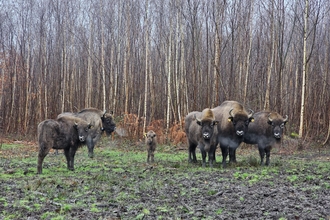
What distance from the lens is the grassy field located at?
668 cm

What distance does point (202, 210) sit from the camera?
6934mm

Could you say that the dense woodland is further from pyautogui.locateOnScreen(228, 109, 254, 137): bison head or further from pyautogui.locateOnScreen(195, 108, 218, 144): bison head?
pyautogui.locateOnScreen(195, 108, 218, 144): bison head

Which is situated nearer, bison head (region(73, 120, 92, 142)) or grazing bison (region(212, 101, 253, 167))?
bison head (region(73, 120, 92, 142))

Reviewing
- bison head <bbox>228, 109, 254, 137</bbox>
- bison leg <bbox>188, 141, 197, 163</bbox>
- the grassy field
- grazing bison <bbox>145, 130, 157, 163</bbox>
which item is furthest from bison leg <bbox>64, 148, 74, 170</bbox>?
bison head <bbox>228, 109, 254, 137</bbox>

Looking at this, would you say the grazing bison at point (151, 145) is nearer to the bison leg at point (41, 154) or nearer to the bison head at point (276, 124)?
the bison head at point (276, 124)

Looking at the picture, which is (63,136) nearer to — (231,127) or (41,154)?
(41,154)

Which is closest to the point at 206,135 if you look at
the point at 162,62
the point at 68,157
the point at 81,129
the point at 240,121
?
the point at 240,121

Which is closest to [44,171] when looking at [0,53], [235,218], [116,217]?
[116,217]

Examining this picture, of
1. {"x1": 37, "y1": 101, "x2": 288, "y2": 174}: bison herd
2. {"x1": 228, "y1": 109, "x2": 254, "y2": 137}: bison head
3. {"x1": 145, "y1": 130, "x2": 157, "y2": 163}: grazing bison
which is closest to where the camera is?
{"x1": 37, "y1": 101, "x2": 288, "y2": 174}: bison herd

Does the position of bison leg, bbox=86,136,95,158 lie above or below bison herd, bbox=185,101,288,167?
below

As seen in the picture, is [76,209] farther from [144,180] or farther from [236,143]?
[236,143]

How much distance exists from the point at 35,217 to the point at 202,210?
8.83 ft

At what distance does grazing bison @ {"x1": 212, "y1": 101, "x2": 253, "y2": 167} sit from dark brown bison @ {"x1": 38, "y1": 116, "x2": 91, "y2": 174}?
4.63 meters

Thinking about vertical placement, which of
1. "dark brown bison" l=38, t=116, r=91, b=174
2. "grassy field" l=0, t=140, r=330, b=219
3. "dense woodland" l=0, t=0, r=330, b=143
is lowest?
"grassy field" l=0, t=140, r=330, b=219
